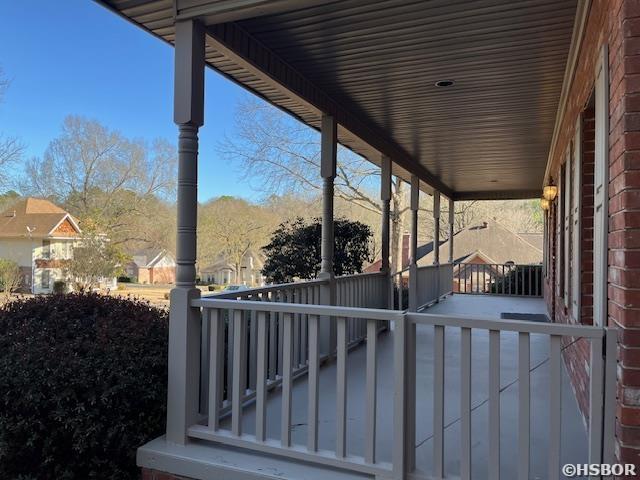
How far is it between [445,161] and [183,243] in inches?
246

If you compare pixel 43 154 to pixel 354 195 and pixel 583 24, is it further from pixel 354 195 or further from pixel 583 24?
pixel 583 24

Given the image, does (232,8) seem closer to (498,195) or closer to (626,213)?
(626,213)

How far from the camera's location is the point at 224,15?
3057 mm

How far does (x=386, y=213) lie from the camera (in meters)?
Result: 6.90

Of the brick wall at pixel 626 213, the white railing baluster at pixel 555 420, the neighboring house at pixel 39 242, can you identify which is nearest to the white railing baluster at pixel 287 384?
the white railing baluster at pixel 555 420

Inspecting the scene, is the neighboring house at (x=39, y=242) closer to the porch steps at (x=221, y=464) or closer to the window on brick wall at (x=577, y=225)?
the porch steps at (x=221, y=464)

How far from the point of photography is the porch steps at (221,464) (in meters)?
2.57

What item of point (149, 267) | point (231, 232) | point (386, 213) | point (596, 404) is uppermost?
point (231, 232)

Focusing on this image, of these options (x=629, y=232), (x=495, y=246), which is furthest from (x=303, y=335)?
(x=495, y=246)

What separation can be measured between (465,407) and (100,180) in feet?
107

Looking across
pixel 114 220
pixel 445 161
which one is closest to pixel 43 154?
pixel 114 220

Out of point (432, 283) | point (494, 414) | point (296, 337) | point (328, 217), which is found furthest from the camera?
point (432, 283)

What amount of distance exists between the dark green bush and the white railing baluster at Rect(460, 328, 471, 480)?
1.81 m

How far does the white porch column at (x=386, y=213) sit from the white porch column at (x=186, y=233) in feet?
13.2
